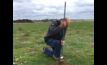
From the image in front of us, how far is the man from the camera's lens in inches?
61.4

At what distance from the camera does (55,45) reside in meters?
1.59

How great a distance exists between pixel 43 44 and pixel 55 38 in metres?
0.09

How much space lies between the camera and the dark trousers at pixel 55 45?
61.7 inches

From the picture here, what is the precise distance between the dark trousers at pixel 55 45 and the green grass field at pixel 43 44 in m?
0.04

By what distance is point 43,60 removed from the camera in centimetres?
154

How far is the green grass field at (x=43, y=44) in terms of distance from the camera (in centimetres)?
152

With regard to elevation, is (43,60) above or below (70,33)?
below

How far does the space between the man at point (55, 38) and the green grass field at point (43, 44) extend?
28mm

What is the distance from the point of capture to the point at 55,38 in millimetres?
1586

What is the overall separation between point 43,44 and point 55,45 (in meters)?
0.08
